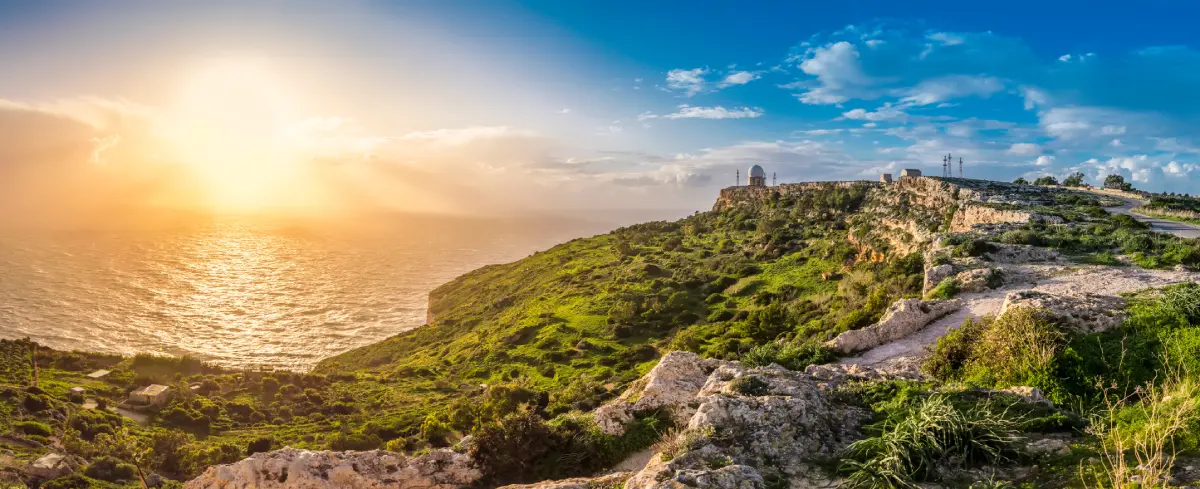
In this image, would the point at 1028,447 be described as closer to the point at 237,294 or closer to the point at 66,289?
the point at 237,294

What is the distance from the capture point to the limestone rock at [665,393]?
407 inches

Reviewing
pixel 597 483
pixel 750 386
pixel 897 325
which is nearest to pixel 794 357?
pixel 897 325

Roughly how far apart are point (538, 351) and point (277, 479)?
31.9 m

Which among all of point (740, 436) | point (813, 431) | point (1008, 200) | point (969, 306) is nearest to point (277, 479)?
point (740, 436)

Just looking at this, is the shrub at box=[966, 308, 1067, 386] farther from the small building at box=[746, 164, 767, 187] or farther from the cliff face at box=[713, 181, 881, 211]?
the small building at box=[746, 164, 767, 187]

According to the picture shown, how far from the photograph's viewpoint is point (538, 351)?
41.0m

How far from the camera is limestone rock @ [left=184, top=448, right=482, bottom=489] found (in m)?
9.32

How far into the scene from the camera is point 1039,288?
52.2ft

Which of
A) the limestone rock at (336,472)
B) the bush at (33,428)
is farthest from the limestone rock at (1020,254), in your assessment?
the bush at (33,428)

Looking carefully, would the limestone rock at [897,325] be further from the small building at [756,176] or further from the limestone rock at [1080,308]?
the small building at [756,176]

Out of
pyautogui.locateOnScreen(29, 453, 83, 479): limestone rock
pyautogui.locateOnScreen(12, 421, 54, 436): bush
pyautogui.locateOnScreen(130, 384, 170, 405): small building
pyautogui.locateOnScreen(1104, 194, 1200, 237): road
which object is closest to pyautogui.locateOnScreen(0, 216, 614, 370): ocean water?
pyautogui.locateOnScreen(130, 384, 170, 405): small building

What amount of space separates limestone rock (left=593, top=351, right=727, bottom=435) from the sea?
62.2 metres

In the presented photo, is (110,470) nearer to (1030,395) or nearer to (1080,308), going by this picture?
(1030,395)

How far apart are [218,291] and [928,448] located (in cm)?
12671
